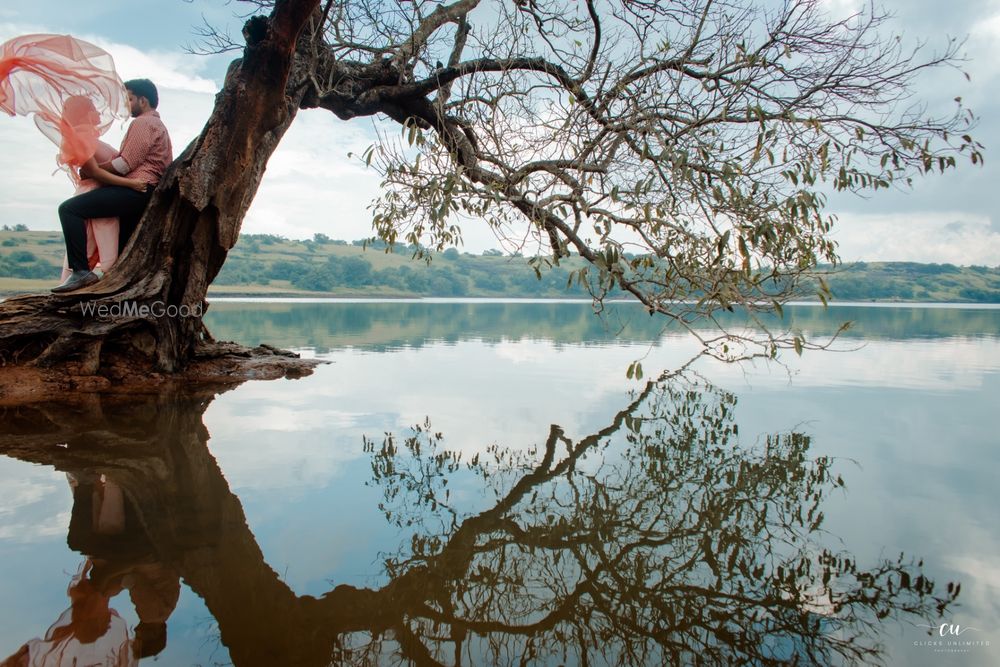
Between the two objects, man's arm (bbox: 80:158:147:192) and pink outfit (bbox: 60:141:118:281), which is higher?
man's arm (bbox: 80:158:147:192)

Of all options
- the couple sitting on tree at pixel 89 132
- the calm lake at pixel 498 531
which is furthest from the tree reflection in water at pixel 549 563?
the couple sitting on tree at pixel 89 132

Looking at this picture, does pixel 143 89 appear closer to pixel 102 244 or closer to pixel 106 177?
pixel 106 177

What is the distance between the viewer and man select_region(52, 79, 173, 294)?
7.12m

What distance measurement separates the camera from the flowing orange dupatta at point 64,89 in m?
6.37

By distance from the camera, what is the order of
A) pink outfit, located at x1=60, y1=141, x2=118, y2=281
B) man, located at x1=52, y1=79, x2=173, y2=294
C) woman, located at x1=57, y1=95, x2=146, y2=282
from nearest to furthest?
woman, located at x1=57, y1=95, x2=146, y2=282 → man, located at x1=52, y1=79, x2=173, y2=294 → pink outfit, located at x1=60, y1=141, x2=118, y2=281

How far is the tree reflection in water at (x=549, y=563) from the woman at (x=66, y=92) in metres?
3.14

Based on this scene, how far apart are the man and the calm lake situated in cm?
193

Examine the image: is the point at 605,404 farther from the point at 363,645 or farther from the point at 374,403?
the point at 363,645

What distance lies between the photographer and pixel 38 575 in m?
2.74

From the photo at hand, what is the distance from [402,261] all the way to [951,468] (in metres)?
79.4

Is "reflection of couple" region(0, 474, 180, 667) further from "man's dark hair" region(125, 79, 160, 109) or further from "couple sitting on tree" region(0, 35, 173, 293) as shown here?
"man's dark hair" region(125, 79, 160, 109)

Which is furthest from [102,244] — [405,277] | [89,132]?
[405,277]

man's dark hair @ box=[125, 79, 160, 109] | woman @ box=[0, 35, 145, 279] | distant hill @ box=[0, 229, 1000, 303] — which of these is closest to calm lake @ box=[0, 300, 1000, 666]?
woman @ box=[0, 35, 145, 279]

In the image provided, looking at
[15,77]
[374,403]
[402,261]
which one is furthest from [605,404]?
[402,261]
